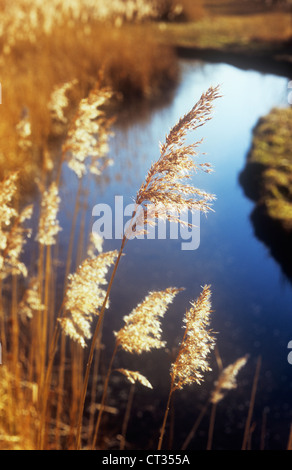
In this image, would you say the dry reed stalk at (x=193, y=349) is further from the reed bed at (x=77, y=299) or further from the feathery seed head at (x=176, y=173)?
the feathery seed head at (x=176, y=173)

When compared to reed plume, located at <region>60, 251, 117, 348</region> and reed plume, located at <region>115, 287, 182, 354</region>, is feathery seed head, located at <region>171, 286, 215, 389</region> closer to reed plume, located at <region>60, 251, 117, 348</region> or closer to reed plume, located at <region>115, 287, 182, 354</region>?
reed plume, located at <region>115, 287, 182, 354</region>

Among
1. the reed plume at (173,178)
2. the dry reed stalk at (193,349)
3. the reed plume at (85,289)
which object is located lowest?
the dry reed stalk at (193,349)

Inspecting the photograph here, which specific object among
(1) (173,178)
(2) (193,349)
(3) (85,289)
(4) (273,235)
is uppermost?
(4) (273,235)

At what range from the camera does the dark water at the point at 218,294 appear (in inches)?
99.7

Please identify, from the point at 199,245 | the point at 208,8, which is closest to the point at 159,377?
the point at 199,245

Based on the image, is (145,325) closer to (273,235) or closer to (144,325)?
(144,325)

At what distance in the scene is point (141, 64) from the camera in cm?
675

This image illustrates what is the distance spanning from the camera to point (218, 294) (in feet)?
10.8

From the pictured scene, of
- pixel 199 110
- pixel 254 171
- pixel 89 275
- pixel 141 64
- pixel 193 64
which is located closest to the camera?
pixel 199 110

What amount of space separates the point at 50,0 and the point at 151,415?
742 cm

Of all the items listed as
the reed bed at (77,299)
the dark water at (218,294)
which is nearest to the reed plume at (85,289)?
the reed bed at (77,299)

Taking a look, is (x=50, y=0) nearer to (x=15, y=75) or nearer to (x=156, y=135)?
(x=15, y=75)

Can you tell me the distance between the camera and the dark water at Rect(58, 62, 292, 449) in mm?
2533

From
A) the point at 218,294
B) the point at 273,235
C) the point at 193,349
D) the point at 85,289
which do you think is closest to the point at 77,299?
the point at 85,289
